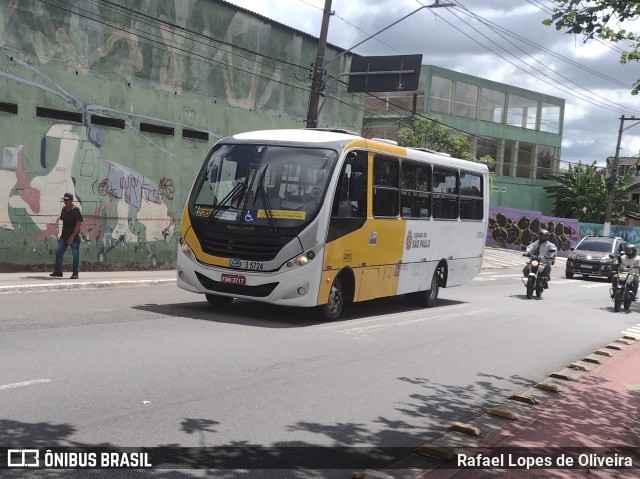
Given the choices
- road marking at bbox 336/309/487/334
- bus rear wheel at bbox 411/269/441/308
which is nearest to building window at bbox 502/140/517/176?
bus rear wheel at bbox 411/269/441/308

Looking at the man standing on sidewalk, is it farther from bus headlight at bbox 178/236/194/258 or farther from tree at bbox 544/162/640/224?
tree at bbox 544/162/640/224

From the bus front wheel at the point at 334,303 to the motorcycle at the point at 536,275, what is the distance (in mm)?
8804

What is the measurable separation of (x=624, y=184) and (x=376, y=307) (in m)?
43.0

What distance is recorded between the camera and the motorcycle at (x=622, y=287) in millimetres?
17844

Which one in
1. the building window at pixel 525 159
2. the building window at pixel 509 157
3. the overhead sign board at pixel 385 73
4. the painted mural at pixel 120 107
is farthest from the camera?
the building window at pixel 525 159

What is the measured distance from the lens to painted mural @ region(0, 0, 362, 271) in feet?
50.8

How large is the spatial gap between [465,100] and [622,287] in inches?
1407

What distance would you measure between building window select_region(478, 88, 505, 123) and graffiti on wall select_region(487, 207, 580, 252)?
9533 millimetres

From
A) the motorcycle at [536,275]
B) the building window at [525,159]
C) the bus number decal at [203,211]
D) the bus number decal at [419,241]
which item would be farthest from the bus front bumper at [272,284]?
the building window at [525,159]

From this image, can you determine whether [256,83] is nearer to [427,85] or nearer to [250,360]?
[250,360]

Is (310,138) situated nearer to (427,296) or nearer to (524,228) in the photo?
(427,296)

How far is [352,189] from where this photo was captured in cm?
1167

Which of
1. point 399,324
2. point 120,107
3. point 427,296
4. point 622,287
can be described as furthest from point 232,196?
point 622,287

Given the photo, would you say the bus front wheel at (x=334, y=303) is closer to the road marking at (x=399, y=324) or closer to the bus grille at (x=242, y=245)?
the road marking at (x=399, y=324)
